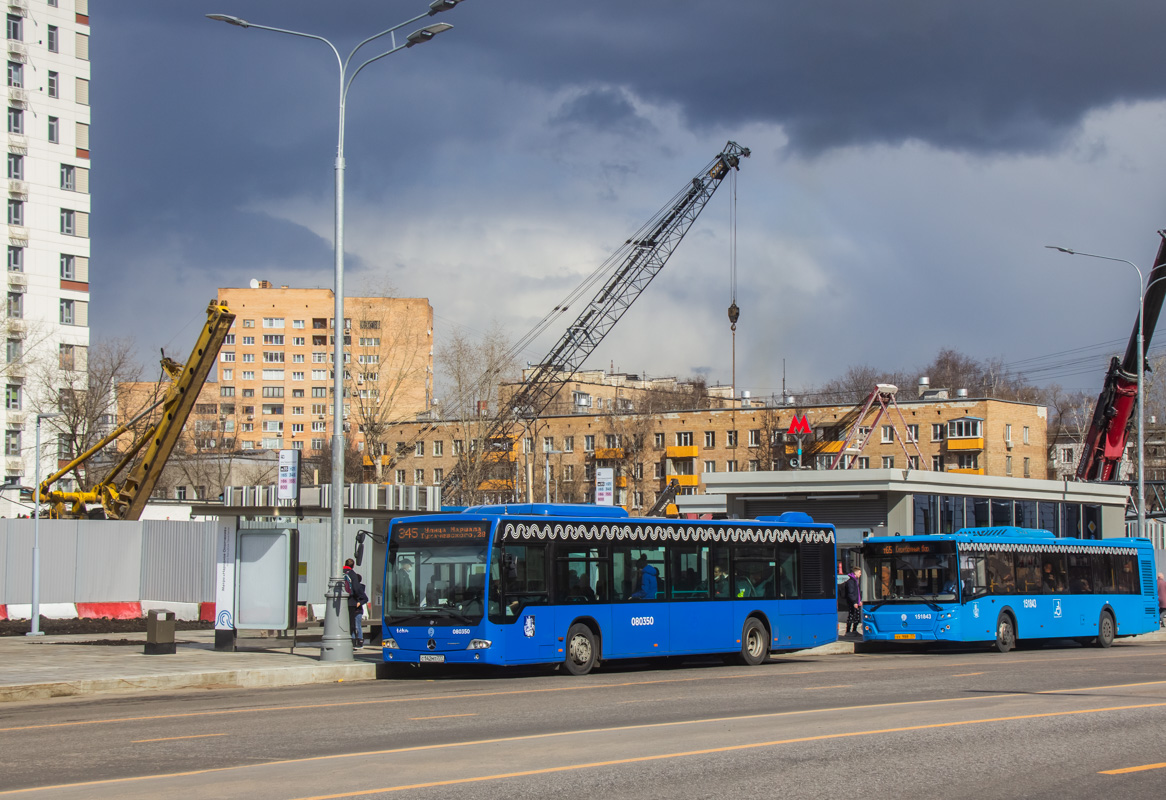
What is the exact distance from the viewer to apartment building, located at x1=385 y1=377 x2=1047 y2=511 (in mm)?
87312

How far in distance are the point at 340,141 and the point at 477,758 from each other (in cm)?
1592

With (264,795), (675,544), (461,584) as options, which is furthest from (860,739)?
(675,544)

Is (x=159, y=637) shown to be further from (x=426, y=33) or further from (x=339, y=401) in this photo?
(x=426, y=33)

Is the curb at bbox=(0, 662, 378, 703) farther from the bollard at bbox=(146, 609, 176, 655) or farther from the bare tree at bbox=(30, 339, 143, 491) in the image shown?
the bare tree at bbox=(30, 339, 143, 491)

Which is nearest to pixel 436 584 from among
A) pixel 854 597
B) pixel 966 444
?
pixel 854 597

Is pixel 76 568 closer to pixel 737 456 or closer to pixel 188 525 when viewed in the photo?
pixel 188 525

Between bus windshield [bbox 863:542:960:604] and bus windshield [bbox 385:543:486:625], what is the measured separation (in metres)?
12.3

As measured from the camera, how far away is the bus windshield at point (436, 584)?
19.7m

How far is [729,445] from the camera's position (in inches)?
3804

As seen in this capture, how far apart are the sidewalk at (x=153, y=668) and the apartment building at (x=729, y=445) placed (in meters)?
53.0

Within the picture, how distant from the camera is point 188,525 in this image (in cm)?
3612

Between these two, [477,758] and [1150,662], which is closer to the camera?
[477,758]

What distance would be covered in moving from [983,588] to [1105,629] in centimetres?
554

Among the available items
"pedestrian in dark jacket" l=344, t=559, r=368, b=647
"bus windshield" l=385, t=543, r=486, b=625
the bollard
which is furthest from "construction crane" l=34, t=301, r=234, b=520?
"bus windshield" l=385, t=543, r=486, b=625
